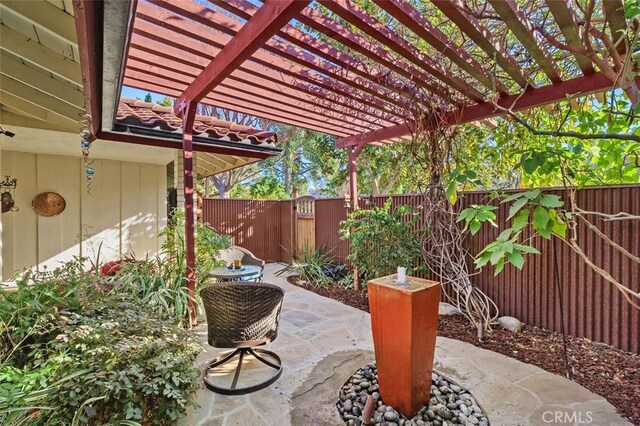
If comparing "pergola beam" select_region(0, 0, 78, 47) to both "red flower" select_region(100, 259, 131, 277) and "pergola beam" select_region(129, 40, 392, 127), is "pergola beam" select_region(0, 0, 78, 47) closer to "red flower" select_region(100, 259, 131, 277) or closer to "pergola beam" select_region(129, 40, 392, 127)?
"pergola beam" select_region(129, 40, 392, 127)

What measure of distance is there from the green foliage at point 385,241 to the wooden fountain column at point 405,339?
224 cm

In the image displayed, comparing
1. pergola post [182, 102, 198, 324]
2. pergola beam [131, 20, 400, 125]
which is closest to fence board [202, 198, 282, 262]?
pergola post [182, 102, 198, 324]

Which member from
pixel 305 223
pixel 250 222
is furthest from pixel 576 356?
pixel 250 222

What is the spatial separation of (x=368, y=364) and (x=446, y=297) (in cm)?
218

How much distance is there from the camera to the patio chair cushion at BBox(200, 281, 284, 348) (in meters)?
2.47

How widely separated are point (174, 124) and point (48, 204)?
2.49 m

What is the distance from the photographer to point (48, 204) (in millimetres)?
4461

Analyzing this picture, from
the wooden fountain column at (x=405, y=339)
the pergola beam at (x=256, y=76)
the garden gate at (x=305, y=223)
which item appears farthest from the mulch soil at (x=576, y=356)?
the garden gate at (x=305, y=223)

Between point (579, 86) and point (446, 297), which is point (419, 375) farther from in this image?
point (579, 86)

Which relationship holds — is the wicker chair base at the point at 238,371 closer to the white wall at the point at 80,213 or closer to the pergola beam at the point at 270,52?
the white wall at the point at 80,213

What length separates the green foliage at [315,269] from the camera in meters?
6.03

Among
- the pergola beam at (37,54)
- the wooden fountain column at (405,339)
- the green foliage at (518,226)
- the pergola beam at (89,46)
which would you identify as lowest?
the wooden fountain column at (405,339)

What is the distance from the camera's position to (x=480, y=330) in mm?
3439

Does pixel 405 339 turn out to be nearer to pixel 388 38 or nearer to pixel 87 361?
pixel 87 361
